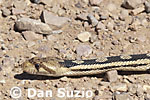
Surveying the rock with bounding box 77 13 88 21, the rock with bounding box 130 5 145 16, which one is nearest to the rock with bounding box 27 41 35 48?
the rock with bounding box 77 13 88 21

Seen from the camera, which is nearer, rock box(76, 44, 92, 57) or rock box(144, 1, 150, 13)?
rock box(76, 44, 92, 57)

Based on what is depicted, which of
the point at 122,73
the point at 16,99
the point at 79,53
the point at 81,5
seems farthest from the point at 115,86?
the point at 81,5

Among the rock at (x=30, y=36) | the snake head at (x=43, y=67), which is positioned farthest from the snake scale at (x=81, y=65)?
the rock at (x=30, y=36)

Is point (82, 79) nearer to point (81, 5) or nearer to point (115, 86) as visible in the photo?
point (115, 86)

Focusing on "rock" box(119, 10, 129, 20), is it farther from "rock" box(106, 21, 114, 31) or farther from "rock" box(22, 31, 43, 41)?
"rock" box(22, 31, 43, 41)

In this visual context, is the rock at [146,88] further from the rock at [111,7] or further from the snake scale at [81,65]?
the rock at [111,7]

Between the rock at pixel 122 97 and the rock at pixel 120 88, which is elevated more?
the rock at pixel 120 88

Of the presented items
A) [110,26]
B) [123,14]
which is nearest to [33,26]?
[110,26]
